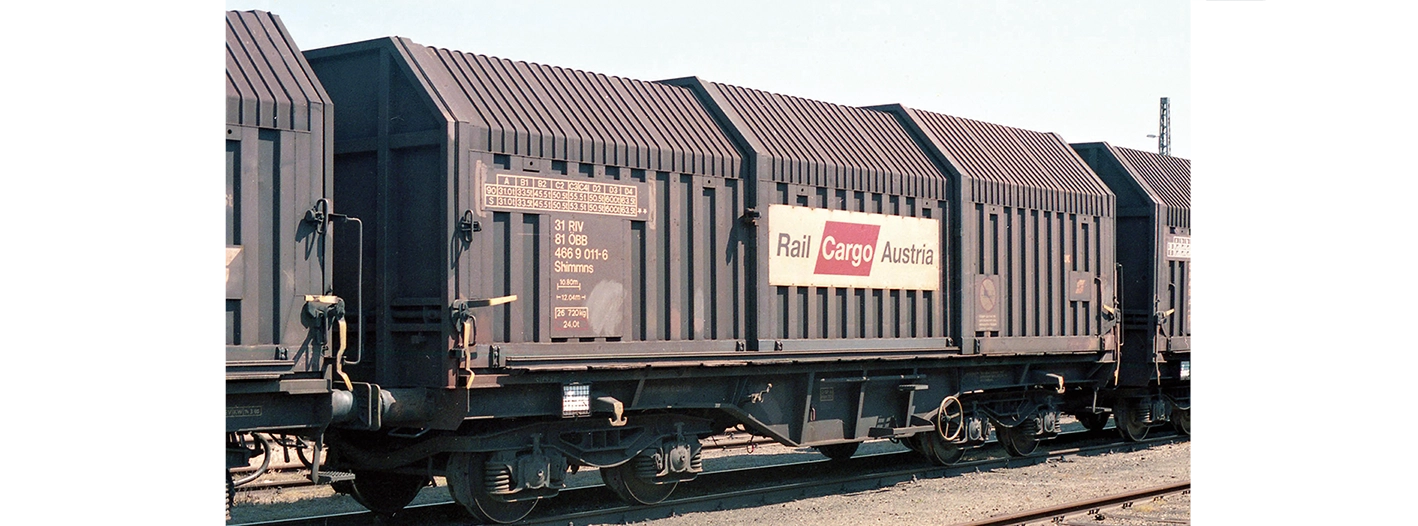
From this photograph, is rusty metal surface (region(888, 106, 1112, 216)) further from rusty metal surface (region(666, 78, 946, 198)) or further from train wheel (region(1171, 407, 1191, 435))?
train wheel (region(1171, 407, 1191, 435))

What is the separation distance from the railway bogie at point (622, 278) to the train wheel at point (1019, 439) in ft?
3.33

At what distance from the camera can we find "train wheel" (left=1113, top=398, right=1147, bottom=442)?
19.5 metres

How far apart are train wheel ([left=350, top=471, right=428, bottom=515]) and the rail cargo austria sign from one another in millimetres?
3885

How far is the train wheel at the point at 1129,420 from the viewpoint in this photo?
1947 cm

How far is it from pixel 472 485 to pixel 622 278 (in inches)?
84.1

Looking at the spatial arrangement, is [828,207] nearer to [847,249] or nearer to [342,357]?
[847,249]

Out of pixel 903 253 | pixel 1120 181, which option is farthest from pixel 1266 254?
pixel 1120 181

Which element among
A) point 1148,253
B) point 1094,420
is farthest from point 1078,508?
point 1094,420

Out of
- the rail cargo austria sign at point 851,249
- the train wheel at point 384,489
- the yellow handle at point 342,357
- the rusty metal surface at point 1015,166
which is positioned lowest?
the train wheel at point 384,489

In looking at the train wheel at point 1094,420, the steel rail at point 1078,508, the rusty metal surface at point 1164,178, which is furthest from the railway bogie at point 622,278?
the train wheel at point 1094,420

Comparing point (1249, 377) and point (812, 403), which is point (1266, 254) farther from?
point (812, 403)

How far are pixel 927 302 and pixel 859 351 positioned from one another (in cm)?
133

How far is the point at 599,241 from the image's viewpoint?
37.0 ft

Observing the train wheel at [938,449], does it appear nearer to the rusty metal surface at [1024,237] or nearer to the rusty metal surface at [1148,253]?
the rusty metal surface at [1024,237]
